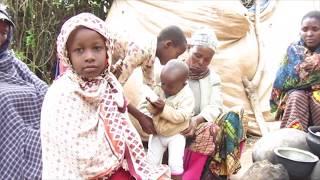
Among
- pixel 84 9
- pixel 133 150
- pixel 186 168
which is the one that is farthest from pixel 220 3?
pixel 133 150

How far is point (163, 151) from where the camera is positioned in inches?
120

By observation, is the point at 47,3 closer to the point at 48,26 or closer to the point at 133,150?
the point at 48,26

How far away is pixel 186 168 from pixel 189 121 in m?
0.36

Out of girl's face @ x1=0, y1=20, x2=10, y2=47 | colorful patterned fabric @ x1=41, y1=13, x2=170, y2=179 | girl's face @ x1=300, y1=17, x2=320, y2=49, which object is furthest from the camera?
girl's face @ x1=300, y1=17, x2=320, y2=49

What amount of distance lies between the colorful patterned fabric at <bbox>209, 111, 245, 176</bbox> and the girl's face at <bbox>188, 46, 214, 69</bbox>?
353mm

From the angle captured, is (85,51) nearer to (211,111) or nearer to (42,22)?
(211,111)

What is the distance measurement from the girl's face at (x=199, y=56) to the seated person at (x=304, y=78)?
2.31 ft

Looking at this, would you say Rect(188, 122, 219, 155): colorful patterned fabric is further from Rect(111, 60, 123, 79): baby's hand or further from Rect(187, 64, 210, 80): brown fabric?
Rect(111, 60, 123, 79): baby's hand

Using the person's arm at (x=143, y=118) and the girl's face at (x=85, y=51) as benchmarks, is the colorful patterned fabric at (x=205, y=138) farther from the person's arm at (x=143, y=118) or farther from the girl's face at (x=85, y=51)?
the girl's face at (x=85, y=51)

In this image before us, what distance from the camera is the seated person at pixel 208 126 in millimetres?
3115

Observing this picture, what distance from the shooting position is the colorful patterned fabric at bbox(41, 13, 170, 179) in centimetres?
208

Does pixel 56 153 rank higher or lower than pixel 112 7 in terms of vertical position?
lower

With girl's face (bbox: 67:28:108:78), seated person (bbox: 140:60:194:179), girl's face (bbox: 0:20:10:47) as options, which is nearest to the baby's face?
seated person (bbox: 140:60:194:179)

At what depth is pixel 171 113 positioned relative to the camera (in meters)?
2.81
